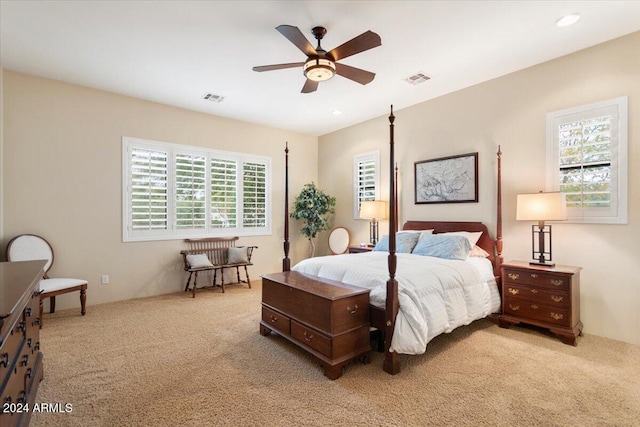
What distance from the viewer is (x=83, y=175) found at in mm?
4355

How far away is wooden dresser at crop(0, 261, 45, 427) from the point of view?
1335mm

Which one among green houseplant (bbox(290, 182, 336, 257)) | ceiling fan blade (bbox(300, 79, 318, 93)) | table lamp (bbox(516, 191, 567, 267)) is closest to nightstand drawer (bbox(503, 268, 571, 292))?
table lamp (bbox(516, 191, 567, 267))

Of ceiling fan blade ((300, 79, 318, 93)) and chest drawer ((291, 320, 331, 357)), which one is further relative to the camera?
ceiling fan blade ((300, 79, 318, 93))

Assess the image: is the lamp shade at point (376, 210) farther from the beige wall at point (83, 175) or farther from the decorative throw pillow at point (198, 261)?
the beige wall at point (83, 175)

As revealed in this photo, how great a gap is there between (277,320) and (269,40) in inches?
110

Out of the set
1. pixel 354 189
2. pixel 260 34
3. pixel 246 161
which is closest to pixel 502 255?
pixel 354 189

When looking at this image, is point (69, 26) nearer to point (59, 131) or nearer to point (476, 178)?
point (59, 131)

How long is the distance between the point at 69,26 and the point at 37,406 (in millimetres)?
3174

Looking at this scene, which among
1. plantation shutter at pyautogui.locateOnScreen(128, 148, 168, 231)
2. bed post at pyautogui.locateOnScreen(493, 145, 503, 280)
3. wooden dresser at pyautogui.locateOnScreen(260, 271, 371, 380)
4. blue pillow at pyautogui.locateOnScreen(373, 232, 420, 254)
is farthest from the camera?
plantation shutter at pyautogui.locateOnScreen(128, 148, 168, 231)

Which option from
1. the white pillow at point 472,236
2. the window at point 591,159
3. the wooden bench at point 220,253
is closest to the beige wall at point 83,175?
the wooden bench at point 220,253

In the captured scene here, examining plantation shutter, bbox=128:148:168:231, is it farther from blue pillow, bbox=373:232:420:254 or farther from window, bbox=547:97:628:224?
window, bbox=547:97:628:224

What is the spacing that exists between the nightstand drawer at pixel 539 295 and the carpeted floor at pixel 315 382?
14.8 inches

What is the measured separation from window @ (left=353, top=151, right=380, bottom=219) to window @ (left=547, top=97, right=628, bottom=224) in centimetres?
262

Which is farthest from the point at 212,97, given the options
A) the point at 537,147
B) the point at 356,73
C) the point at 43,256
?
the point at 537,147
